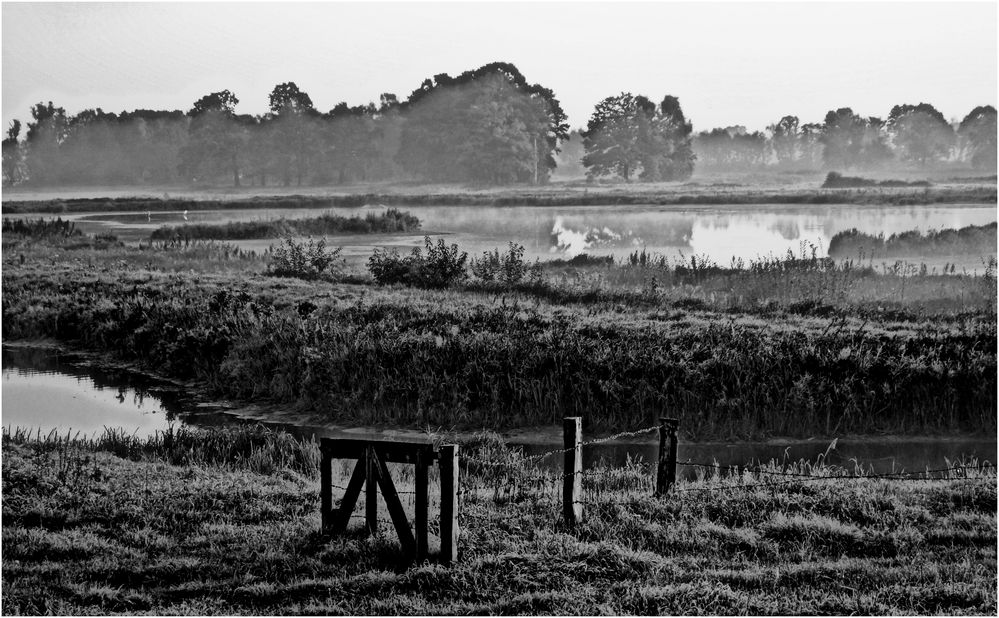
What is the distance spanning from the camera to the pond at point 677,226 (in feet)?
44.7

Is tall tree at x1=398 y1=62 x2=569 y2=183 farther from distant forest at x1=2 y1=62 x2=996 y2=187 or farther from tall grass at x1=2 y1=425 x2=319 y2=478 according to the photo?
tall grass at x1=2 y1=425 x2=319 y2=478

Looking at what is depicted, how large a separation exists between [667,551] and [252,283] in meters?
10.3

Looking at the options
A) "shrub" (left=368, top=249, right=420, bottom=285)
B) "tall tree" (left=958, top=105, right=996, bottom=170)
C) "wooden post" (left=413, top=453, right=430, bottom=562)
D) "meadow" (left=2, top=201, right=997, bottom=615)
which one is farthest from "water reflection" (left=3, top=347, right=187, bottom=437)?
"tall tree" (left=958, top=105, right=996, bottom=170)

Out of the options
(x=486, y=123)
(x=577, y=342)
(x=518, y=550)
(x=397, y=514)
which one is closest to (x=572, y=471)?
(x=518, y=550)

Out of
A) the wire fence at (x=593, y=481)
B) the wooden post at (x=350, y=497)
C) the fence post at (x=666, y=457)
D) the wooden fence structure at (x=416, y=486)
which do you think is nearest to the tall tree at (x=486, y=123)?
the wire fence at (x=593, y=481)

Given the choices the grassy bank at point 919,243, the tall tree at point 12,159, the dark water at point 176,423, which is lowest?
the dark water at point 176,423

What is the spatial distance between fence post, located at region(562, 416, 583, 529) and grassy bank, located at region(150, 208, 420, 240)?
8.27m

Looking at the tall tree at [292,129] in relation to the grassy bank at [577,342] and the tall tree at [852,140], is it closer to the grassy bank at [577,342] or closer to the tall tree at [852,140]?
the grassy bank at [577,342]

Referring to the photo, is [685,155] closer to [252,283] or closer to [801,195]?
[801,195]

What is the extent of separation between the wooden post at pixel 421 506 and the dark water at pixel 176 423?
3.71 metres

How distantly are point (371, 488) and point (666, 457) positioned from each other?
237 centimetres

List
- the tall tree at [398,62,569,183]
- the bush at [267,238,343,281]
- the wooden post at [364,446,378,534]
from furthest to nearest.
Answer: the bush at [267,238,343,281] < the tall tree at [398,62,569,183] < the wooden post at [364,446,378,534]

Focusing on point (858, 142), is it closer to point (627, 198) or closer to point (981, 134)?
point (981, 134)

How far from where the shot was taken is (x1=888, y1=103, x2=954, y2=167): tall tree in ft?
43.3
